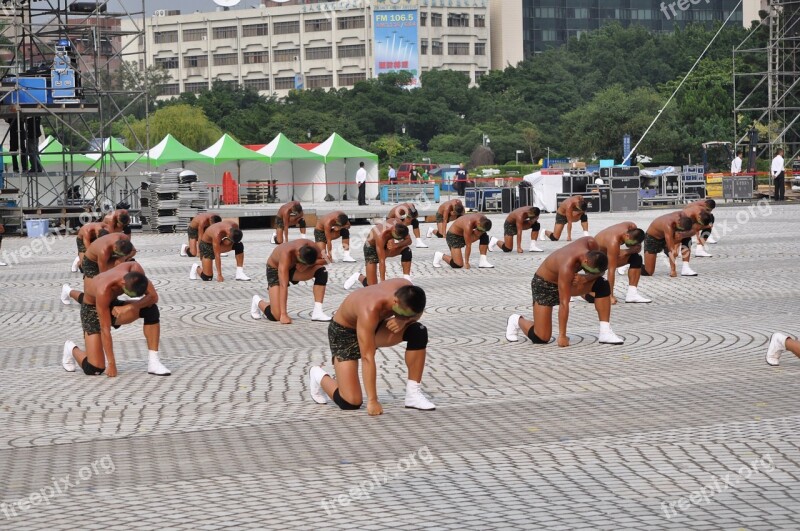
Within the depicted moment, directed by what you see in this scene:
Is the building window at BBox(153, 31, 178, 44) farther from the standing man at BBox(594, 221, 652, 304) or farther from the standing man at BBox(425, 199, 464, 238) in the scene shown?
the standing man at BBox(594, 221, 652, 304)

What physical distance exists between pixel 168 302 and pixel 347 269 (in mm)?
5174

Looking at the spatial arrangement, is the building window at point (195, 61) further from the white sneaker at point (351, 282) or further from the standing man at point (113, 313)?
the standing man at point (113, 313)

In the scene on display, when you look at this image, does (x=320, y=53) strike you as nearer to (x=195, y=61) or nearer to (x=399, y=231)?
(x=195, y=61)

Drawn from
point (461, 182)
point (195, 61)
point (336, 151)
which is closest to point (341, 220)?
point (461, 182)

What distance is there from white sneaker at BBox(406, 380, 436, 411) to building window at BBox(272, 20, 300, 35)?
12166 cm

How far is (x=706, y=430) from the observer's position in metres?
9.14

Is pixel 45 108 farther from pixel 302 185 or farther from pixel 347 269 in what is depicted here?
pixel 302 185

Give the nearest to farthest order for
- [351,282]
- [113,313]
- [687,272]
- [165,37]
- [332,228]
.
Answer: [113,313]
[351,282]
[687,272]
[332,228]
[165,37]

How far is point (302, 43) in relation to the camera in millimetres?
129125

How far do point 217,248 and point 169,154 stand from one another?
3479cm

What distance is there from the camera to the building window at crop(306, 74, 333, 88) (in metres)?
129

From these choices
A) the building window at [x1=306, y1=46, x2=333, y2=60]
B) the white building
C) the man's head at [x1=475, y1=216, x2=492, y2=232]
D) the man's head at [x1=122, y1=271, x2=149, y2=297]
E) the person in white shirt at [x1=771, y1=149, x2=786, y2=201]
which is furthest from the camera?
the building window at [x1=306, y1=46, x2=333, y2=60]

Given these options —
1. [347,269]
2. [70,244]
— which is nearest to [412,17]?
[70,244]

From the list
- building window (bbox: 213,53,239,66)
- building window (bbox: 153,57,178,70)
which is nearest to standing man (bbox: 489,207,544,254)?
building window (bbox: 213,53,239,66)
